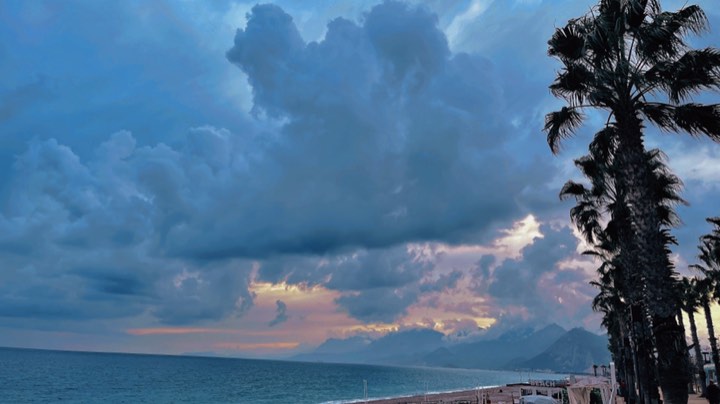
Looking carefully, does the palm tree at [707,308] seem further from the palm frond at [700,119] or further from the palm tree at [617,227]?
the palm frond at [700,119]

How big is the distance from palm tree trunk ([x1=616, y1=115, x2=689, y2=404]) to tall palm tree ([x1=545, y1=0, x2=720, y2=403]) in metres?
0.02

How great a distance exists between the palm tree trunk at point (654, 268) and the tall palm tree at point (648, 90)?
0.02m

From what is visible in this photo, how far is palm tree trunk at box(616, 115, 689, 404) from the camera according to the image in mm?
11289

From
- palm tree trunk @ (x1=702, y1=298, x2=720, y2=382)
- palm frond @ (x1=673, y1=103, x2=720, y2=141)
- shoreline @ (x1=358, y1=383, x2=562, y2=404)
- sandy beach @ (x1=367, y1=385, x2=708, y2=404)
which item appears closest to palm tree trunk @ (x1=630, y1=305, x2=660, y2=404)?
palm frond @ (x1=673, y1=103, x2=720, y2=141)

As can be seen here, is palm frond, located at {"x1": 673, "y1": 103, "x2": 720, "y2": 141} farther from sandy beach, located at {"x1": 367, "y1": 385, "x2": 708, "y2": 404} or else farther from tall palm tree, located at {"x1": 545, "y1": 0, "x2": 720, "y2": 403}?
sandy beach, located at {"x1": 367, "y1": 385, "x2": 708, "y2": 404}

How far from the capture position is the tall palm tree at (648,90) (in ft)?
38.0

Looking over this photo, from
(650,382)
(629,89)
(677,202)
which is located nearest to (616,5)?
(629,89)

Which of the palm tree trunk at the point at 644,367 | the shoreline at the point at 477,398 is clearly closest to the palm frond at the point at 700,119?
the palm tree trunk at the point at 644,367

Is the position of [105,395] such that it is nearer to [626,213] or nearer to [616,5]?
[626,213]

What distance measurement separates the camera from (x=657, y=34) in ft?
40.6

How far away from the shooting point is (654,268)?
11.8 meters

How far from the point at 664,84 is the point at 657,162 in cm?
1008

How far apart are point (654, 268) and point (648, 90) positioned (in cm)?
430

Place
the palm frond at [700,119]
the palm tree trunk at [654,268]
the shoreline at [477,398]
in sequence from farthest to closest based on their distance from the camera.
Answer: the shoreline at [477,398]
the palm frond at [700,119]
the palm tree trunk at [654,268]
